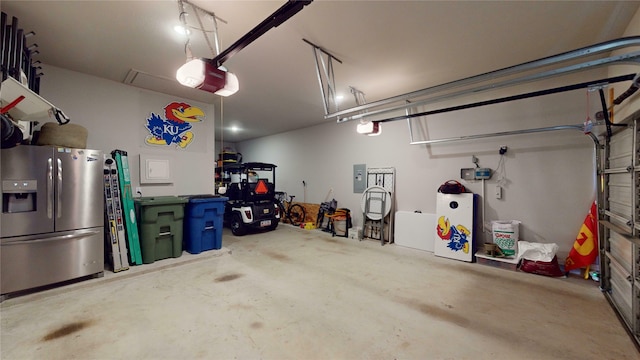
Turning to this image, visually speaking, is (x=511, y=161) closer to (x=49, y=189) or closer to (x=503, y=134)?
(x=503, y=134)

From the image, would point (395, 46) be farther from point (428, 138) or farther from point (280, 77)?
point (428, 138)

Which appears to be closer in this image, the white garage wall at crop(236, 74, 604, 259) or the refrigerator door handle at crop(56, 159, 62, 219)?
the refrigerator door handle at crop(56, 159, 62, 219)

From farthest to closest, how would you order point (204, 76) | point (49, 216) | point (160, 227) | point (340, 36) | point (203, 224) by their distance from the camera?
point (203, 224) < point (160, 227) < point (49, 216) < point (340, 36) < point (204, 76)

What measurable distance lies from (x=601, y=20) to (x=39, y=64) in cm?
650

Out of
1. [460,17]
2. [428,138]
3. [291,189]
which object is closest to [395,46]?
[460,17]

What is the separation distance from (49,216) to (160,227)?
115 cm

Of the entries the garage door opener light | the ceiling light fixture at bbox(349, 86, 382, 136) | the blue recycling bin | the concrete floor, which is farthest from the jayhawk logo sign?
the ceiling light fixture at bbox(349, 86, 382, 136)

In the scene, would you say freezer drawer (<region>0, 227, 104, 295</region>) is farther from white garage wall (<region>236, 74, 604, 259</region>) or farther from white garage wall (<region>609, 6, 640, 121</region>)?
white garage wall (<region>609, 6, 640, 121</region>)

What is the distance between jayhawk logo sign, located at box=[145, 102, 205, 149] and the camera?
13.6ft

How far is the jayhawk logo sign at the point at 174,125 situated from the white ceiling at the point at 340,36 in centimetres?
58

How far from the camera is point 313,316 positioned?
2.27 m

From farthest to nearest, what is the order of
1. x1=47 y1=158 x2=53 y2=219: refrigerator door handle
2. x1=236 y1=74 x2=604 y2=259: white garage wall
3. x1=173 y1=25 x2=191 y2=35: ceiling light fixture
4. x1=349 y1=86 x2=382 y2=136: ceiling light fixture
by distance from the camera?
1. x1=349 y1=86 x2=382 y2=136: ceiling light fixture
2. x1=236 y1=74 x2=604 y2=259: white garage wall
3. x1=47 y1=158 x2=53 y2=219: refrigerator door handle
4. x1=173 y1=25 x2=191 y2=35: ceiling light fixture

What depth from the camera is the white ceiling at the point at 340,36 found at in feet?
6.97

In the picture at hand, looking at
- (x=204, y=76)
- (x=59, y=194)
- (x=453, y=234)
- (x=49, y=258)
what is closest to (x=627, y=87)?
(x=453, y=234)
